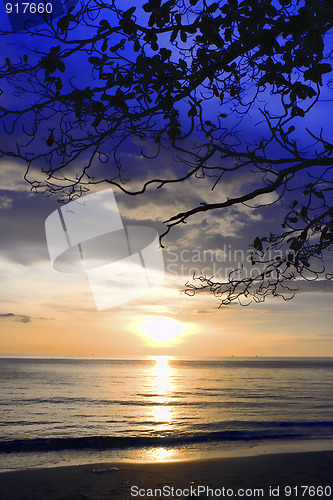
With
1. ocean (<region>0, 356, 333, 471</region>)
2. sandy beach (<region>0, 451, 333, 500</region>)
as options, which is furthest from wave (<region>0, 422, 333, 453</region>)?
sandy beach (<region>0, 451, 333, 500</region>)

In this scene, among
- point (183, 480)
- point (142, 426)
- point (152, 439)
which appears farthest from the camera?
point (142, 426)

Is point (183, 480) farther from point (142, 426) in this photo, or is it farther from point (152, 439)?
point (142, 426)

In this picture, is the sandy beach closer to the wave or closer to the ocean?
the ocean

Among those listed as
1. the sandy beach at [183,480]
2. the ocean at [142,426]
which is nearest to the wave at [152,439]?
the ocean at [142,426]

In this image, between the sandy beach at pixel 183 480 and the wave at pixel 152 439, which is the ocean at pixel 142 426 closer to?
the wave at pixel 152 439

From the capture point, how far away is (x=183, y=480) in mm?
9133

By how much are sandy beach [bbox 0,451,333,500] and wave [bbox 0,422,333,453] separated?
6.35 meters

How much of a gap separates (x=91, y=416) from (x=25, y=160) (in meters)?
A: 23.1

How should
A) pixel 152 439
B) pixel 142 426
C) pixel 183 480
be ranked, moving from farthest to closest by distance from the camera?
pixel 142 426 < pixel 152 439 < pixel 183 480

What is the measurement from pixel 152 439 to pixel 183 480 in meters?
10.4

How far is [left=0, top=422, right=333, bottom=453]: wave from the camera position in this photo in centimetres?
1744

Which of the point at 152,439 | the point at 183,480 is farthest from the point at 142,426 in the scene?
the point at 183,480

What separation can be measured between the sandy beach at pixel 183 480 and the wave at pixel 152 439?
20.8ft

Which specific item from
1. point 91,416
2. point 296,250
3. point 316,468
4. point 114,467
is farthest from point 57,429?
point 296,250
